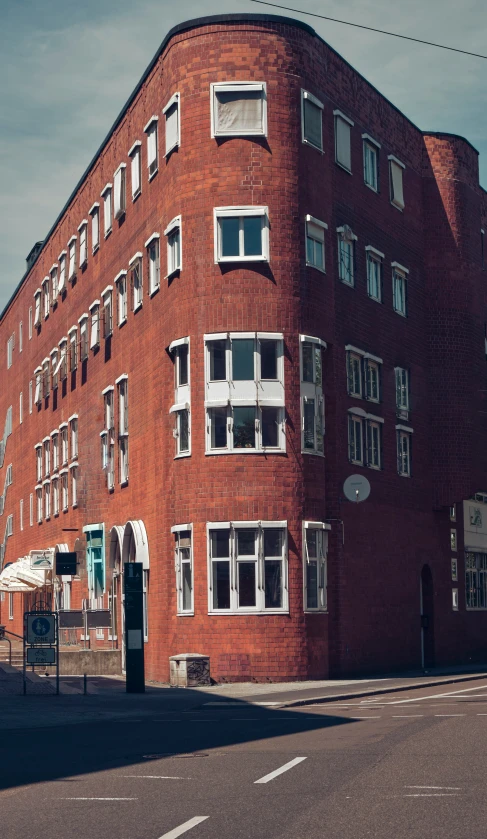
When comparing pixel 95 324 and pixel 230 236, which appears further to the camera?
pixel 95 324

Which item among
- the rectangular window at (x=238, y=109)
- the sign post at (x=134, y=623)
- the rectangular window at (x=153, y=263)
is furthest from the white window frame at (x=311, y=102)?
the sign post at (x=134, y=623)

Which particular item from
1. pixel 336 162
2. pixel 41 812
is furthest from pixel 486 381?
pixel 41 812

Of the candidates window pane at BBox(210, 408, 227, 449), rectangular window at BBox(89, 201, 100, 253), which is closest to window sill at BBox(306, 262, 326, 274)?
window pane at BBox(210, 408, 227, 449)

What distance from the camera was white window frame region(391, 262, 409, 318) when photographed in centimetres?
3900

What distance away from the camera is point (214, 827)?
8.93 meters

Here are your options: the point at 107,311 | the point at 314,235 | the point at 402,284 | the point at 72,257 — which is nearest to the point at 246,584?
the point at 314,235

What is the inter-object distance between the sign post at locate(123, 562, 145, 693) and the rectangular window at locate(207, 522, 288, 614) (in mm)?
3693

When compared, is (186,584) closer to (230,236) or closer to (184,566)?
(184,566)

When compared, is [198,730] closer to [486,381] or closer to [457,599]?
[457,599]

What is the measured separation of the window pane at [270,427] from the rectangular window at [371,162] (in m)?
9.73

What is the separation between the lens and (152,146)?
1412 inches

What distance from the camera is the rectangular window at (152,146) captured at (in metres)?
35.5

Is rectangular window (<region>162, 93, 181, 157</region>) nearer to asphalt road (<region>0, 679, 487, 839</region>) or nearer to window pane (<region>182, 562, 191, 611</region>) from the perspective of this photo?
window pane (<region>182, 562, 191, 611</region>)

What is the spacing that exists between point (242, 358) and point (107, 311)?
12.1 m
